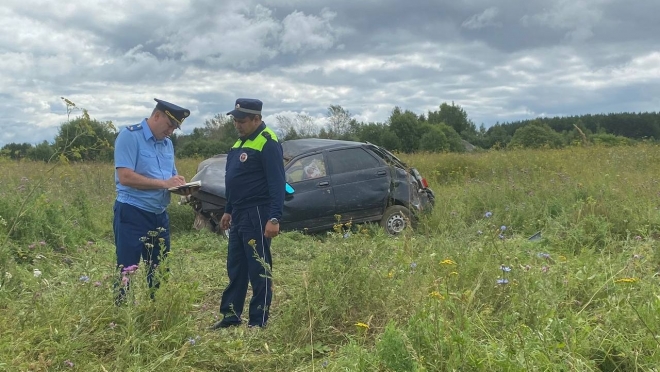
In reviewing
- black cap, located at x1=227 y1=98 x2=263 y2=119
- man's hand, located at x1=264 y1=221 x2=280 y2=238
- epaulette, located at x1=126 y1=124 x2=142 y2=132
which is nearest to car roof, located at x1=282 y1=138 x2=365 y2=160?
black cap, located at x1=227 y1=98 x2=263 y2=119

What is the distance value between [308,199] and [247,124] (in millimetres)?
4172

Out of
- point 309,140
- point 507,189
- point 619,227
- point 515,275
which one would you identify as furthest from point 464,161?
point 515,275

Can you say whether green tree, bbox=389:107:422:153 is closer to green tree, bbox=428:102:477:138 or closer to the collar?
green tree, bbox=428:102:477:138

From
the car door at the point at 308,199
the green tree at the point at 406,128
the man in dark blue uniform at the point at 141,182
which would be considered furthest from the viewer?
the green tree at the point at 406,128

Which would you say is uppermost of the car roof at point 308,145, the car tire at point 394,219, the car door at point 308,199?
the car roof at point 308,145

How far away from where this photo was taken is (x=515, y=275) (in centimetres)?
353

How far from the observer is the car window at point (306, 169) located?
8594mm

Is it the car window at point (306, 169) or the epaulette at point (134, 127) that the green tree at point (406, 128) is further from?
the epaulette at point (134, 127)

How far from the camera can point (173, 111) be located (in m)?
4.11

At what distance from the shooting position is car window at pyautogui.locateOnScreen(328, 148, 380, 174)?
876 cm

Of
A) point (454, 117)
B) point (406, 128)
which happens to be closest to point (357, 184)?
point (406, 128)

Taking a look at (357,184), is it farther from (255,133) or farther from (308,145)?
(255,133)

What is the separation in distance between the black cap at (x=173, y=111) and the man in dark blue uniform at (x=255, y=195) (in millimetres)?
371

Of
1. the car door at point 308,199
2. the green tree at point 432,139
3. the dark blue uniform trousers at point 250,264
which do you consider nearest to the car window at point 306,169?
the car door at point 308,199
